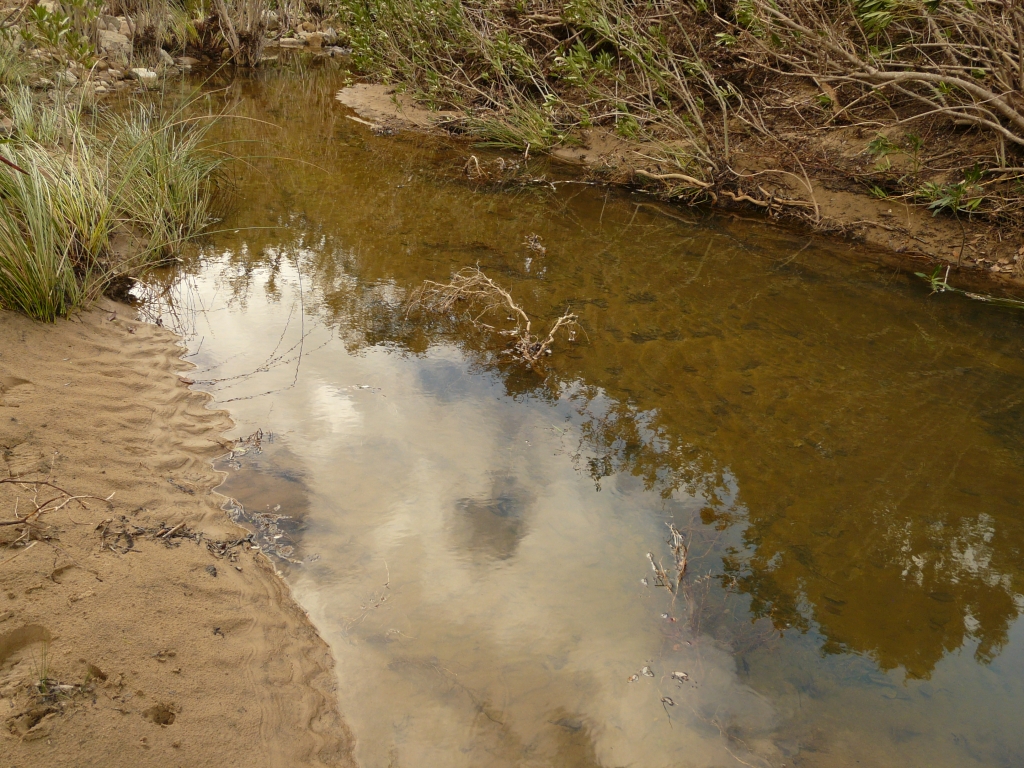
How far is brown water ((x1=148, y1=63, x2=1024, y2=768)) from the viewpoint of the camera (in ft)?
8.05

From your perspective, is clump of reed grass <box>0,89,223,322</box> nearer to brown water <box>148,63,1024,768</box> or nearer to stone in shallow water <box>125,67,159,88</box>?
brown water <box>148,63,1024,768</box>

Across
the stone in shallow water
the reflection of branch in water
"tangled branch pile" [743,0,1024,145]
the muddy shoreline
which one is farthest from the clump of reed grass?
the stone in shallow water

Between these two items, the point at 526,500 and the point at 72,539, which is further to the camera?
the point at 526,500

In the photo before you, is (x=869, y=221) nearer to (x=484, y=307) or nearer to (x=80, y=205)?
(x=484, y=307)

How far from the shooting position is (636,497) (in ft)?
11.4

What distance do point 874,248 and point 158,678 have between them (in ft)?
22.8

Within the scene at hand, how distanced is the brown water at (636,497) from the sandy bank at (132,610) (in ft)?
0.68

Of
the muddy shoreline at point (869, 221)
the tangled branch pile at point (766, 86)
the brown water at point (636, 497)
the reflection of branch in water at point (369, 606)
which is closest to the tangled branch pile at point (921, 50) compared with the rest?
the tangled branch pile at point (766, 86)

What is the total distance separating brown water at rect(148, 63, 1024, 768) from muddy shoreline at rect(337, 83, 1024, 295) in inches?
27.3

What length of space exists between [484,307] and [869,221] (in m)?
4.29

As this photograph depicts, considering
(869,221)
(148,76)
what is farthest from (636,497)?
(148,76)

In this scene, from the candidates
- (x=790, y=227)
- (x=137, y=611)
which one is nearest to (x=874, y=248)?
(x=790, y=227)

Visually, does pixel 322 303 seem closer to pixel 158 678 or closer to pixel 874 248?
pixel 158 678

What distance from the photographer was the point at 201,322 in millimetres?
4703
